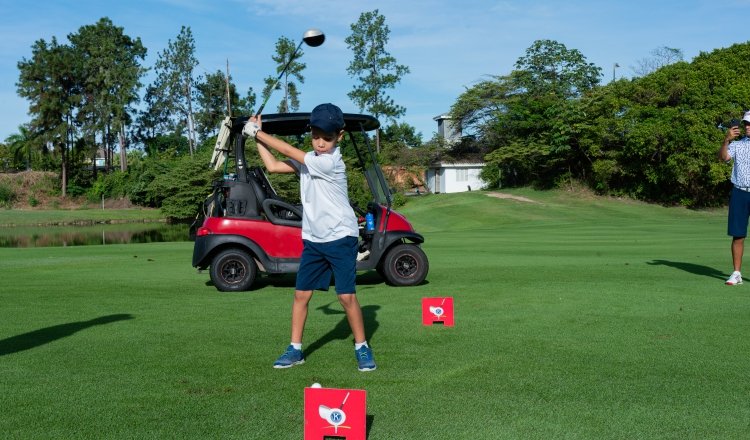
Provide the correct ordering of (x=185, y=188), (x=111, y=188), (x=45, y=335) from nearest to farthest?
(x=45, y=335), (x=185, y=188), (x=111, y=188)

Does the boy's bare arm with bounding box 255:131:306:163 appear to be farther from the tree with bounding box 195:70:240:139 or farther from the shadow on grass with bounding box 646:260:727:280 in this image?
the tree with bounding box 195:70:240:139

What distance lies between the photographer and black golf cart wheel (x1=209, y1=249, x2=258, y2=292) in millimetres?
9742

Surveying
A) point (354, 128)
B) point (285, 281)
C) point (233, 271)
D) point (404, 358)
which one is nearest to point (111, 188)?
point (285, 281)

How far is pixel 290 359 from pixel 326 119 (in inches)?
66.1

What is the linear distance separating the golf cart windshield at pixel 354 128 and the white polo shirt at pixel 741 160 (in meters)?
4.30

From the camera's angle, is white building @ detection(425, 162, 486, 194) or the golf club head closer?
the golf club head

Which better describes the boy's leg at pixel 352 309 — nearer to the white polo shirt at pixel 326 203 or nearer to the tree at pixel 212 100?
the white polo shirt at pixel 326 203

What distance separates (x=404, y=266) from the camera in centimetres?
1006

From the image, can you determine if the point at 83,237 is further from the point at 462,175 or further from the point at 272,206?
the point at 462,175

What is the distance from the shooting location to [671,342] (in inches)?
237

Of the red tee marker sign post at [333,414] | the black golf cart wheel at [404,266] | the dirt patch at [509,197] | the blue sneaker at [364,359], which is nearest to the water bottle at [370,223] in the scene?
the black golf cart wheel at [404,266]

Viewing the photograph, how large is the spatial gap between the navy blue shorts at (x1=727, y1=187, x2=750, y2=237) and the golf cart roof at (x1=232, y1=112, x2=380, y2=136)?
4.61 m

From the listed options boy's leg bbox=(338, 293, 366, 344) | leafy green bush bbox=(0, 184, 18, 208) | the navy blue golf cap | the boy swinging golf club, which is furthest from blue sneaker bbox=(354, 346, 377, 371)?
leafy green bush bbox=(0, 184, 18, 208)

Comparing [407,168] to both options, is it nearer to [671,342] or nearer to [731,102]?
[731,102]
